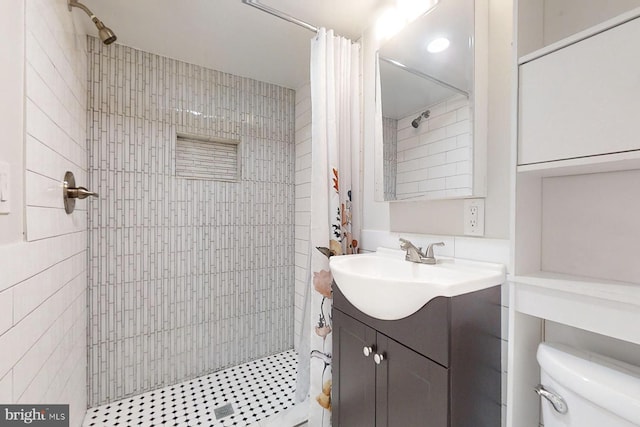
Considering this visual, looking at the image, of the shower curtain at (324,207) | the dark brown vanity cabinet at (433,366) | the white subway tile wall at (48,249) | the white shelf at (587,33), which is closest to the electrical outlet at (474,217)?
the dark brown vanity cabinet at (433,366)

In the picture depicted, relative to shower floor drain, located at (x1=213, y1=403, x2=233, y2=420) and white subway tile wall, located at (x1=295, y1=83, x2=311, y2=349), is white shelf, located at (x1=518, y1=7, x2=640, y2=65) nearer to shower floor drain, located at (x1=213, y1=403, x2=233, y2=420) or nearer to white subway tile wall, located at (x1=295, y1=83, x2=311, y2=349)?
white subway tile wall, located at (x1=295, y1=83, x2=311, y2=349)

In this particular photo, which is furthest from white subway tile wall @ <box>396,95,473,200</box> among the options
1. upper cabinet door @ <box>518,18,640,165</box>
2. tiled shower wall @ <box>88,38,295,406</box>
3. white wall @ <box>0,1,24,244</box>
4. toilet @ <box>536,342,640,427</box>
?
white wall @ <box>0,1,24,244</box>

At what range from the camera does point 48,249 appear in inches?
41.6

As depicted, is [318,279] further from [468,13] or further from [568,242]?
[468,13]

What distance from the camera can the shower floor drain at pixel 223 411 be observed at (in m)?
1.62

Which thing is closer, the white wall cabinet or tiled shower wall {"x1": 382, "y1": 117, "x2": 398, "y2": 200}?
the white wall cabinet

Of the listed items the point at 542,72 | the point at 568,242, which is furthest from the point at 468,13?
the point at 568,242

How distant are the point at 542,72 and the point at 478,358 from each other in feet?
2.75

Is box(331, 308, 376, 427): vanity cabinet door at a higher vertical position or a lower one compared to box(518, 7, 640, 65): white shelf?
lower

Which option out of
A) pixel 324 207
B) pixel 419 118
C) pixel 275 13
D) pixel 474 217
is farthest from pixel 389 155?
pixel 275 13

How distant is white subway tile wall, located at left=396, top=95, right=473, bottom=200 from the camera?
1086 millimetres

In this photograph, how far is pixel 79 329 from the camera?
1.49 m

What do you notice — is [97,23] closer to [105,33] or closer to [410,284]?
[105,33]

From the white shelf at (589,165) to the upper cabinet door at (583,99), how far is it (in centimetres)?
1
